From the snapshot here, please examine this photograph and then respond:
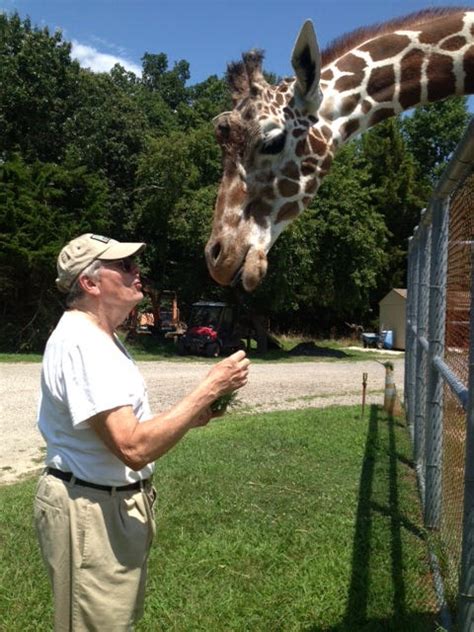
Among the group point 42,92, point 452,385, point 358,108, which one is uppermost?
point 42,92

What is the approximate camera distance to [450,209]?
4.45 metres

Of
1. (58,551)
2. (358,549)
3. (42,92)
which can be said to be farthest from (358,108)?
(42,92)

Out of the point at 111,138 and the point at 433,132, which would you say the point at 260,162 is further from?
the point at 433,132

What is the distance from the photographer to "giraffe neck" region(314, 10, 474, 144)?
3355mm

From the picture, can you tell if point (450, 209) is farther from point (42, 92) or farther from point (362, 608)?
point (42, 92)

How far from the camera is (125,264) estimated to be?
262 cm

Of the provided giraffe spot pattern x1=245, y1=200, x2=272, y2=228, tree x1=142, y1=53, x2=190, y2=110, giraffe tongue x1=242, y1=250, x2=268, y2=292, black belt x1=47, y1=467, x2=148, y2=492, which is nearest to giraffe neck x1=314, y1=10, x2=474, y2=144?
giraffe spot pattern x1=245, y1=200, x2=272, y2=228

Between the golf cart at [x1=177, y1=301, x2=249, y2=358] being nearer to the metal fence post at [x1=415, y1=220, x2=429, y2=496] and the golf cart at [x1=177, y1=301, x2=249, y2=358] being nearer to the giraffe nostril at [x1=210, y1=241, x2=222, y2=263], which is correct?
the metal fence post at [x1=415, y1=220, x2=429, y2=496]

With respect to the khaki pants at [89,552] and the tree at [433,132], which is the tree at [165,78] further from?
the khaki pants at [89,552]

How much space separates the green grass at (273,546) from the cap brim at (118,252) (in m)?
2.25

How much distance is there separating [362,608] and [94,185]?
69.9ft

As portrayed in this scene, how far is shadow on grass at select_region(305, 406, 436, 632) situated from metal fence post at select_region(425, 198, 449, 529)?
0.30 m

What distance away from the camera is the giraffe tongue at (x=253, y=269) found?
3072 mm

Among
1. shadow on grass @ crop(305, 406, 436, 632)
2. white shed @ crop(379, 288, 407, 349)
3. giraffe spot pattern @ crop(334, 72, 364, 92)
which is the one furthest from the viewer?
white shed @ crop(379, 288, 407, 349)
